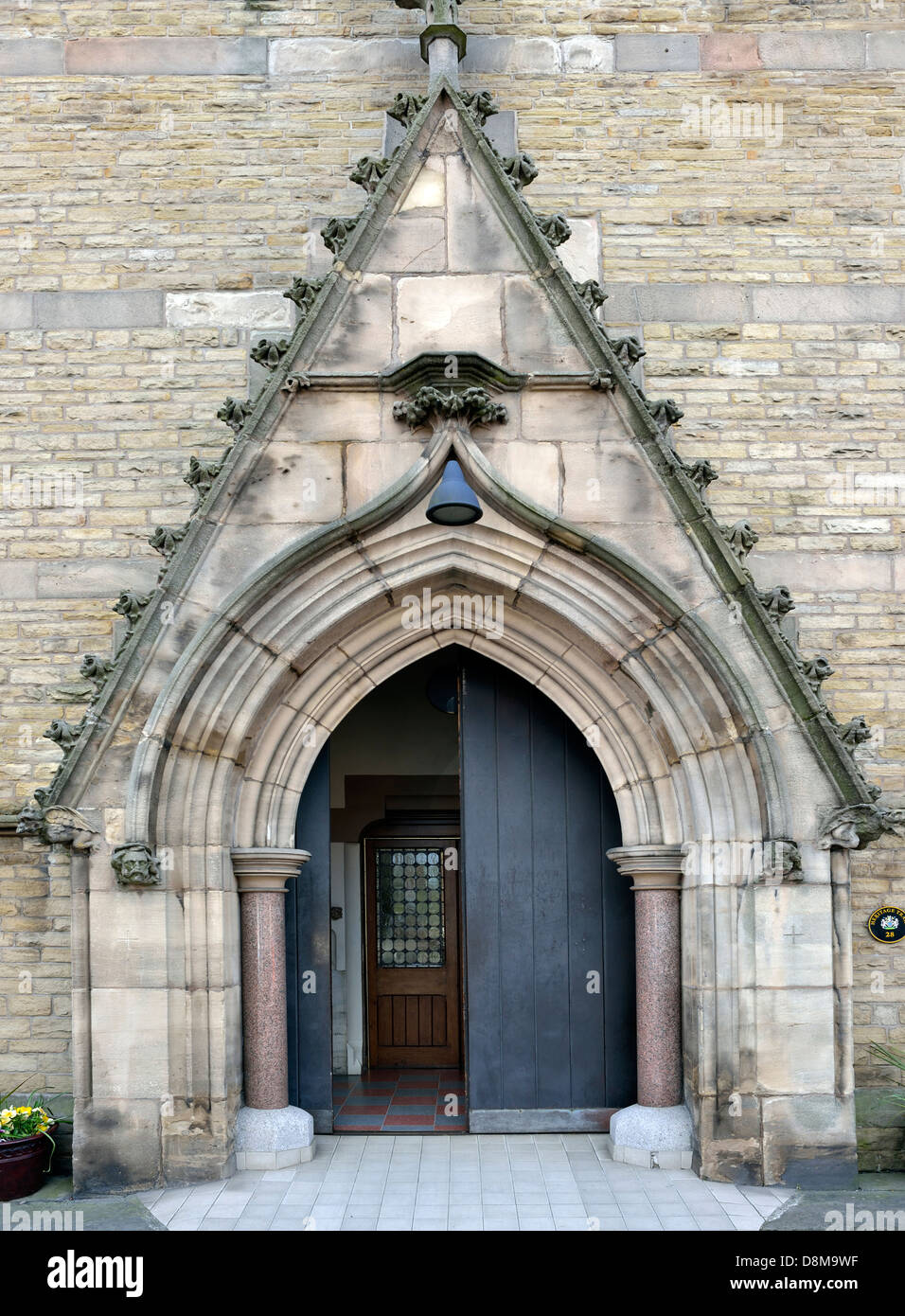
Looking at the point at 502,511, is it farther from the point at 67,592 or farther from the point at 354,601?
the point at 67,592

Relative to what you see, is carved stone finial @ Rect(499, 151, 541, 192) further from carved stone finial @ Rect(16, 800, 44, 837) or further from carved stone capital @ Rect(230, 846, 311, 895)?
carved stone finial @ Rect(16, 800, 44, 837)

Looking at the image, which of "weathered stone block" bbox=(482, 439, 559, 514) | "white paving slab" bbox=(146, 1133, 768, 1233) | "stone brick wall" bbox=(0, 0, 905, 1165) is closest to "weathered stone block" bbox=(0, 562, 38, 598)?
"stone brick wall" bbox=(0, 0, 905, 1165)

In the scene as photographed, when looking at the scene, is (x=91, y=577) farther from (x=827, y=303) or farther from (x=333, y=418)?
(x=827, y=303)

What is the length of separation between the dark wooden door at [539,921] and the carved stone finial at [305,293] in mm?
2171

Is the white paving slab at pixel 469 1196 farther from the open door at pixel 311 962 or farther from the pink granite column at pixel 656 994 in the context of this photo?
the open door at pixel 311 962

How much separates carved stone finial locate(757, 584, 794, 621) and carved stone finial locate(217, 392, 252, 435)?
9.12 feet

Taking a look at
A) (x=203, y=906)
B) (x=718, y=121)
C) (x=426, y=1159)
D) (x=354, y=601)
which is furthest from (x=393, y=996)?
(x=718, y=121)

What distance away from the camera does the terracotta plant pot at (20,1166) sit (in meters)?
5.79

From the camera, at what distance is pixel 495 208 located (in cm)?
606

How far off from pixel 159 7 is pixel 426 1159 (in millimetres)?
7333

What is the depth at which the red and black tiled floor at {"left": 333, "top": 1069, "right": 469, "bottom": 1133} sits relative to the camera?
22.2 ft

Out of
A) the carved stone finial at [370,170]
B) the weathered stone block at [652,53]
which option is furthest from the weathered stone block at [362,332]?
the weathered stone block at [652,53]

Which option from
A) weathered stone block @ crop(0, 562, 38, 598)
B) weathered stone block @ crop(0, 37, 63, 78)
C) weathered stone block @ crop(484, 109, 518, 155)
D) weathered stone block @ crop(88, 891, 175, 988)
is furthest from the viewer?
weathered stone block @ crop(0, 37, 63, 78)

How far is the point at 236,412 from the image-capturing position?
584 centimetres
